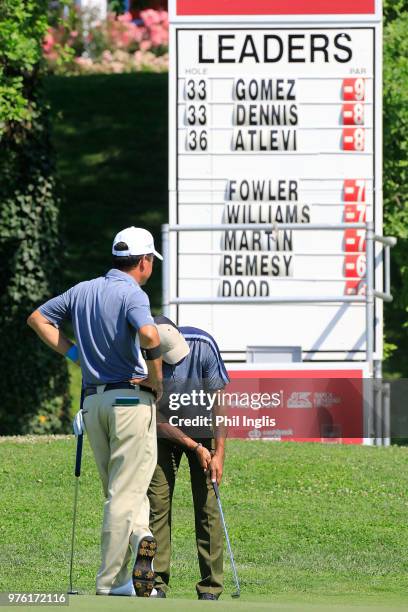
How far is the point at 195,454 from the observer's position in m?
8.83

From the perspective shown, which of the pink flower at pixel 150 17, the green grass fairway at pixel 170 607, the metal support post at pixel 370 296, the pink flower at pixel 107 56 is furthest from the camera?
the pink flower at pixel 107 56

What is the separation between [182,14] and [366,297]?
3858 mm

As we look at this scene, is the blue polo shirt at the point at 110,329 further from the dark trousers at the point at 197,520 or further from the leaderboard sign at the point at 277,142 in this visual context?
the leaderboard sign at the point at 277,142

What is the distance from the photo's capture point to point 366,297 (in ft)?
54.9

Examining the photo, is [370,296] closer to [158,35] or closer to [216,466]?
[216,466]

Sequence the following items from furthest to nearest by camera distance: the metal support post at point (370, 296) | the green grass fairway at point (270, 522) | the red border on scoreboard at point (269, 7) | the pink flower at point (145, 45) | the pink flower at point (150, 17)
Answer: the pink flower at point (145, 45), the pink flower at point (150, 17), the red border on scoreboard at point (269, 7), the metal support post at point (370, 296), the green grass fairway at point (270, 522)

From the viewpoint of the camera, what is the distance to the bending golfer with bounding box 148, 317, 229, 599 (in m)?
8.83

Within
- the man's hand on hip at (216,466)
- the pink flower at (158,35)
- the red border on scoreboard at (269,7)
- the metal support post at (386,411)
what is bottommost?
the metal support post at (386,411)

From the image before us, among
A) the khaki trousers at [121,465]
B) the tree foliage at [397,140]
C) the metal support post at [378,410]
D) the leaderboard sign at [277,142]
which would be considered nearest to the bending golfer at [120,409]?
the khaki trousers at [121,465]

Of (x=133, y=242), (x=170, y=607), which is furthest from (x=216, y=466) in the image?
(x=170, y=607)

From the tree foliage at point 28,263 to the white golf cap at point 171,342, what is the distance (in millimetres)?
12194

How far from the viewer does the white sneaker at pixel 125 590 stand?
8008 millimetres

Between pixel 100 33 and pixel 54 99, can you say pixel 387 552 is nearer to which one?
pixel 54 99

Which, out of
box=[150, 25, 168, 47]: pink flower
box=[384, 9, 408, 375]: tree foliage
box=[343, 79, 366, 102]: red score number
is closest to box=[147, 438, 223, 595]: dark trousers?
box=[343, 79, 366, 102]: red score number
